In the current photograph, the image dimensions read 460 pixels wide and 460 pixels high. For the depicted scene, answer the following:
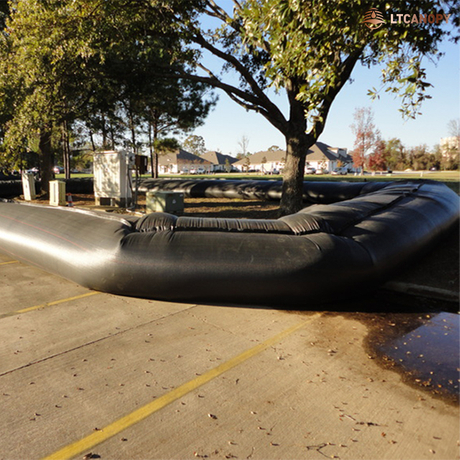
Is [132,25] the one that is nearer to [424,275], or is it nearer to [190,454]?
[424,275]

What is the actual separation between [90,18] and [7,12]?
35.7ft

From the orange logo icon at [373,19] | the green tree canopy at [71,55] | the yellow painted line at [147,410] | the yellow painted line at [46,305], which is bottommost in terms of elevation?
the yellow painted line at [147,410]

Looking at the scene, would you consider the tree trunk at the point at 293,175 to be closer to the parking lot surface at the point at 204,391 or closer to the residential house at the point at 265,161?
the parking lot surface at the point at 204,391

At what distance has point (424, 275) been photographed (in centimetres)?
589

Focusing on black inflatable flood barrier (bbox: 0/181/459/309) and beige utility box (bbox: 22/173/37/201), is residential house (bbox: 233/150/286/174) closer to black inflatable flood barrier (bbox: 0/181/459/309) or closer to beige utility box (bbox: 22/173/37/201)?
beige utility box (bbox: 22/173/37/201)

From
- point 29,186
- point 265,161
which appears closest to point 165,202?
point 29,186

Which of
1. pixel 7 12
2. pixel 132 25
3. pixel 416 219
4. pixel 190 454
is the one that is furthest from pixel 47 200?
pixel 190 454

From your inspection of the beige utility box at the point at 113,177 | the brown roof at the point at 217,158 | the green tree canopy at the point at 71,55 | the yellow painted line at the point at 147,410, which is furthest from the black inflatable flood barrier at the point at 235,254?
the brown roof at the point at 217,158

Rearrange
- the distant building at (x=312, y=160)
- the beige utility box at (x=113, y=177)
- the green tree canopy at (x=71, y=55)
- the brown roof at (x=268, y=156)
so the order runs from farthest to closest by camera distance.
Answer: the brown roof at (x=268, y=156) < the distant building at (x=312, y=160) < the beige utility box at (x=113, y=177) < the green tree canopy at (x=71, y=55)

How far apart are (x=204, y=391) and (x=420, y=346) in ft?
7.46

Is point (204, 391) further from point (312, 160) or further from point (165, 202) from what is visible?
point (312, 160)

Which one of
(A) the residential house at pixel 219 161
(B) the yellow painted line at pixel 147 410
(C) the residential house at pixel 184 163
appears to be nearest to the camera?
(B) the yellow painted line at pixel 147 410

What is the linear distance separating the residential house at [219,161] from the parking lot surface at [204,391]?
364 feet

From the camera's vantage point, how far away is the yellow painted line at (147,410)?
2371mm
